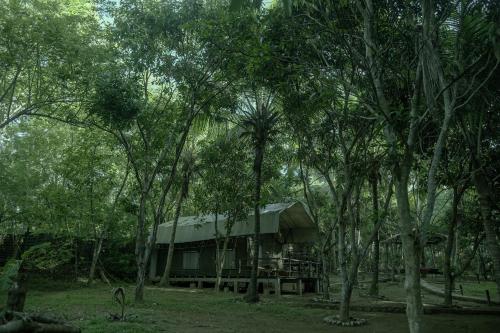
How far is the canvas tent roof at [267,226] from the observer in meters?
22.6

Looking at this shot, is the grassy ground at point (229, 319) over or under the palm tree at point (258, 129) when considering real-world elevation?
under

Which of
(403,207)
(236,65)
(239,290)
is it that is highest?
(236,65)

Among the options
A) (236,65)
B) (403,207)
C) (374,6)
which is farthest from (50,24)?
(403,207)

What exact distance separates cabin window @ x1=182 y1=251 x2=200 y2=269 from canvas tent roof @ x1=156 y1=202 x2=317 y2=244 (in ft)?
5.24

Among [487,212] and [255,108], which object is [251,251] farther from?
[487,212]

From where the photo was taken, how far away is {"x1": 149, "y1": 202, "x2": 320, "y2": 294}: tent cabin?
74.7 ft

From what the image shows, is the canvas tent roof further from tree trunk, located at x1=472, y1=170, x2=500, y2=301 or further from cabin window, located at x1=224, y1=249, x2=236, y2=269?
tree trunk, located at x1=472, y1=170, x2=500, y2=301

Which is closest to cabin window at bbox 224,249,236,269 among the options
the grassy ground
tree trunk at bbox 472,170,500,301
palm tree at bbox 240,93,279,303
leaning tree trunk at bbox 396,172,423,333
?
palm tree at bbox 240,93,279,303

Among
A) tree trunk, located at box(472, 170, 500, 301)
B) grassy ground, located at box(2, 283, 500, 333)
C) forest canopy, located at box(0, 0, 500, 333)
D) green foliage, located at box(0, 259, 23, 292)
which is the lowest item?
grassy ground, located at box(2, 283, 500, 333)

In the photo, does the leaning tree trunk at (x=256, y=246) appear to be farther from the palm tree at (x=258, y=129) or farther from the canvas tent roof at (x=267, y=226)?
the canvas tent roof at (x=267, y=226)

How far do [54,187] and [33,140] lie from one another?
4.90 m

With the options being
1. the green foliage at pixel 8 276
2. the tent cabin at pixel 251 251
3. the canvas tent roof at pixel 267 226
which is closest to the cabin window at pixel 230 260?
the tent cabin at pixel 251 251

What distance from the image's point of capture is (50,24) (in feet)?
45.0

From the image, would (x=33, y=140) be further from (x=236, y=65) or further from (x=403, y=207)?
(x=403, y=207)
